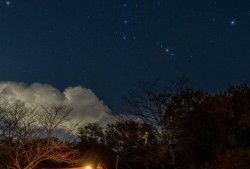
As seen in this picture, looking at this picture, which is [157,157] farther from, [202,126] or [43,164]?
[43,164]

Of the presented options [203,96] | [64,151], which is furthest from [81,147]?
[203,96]

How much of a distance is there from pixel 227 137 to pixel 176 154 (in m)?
2.98

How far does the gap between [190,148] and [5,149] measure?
10.0 meters

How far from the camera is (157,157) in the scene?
21859 mm

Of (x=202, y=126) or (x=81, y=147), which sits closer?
(x=202, y=126)

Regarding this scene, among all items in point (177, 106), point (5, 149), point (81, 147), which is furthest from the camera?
point (81, 147)

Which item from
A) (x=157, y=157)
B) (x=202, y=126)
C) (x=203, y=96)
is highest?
(x=203, y=96)

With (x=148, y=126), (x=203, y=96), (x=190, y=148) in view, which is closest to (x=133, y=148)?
(x=148, y=126)

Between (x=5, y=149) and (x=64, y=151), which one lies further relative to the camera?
(x=64, y=151)

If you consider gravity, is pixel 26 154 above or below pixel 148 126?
below

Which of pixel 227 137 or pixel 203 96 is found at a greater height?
pixel 203 96

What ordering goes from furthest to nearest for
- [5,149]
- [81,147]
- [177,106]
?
[81,147], [177,106], [5,149]

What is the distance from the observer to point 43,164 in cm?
2300

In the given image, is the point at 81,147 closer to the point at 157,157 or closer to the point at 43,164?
the point at 43,164
